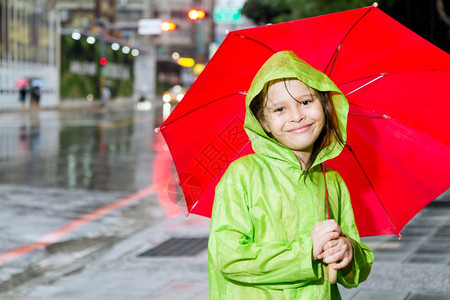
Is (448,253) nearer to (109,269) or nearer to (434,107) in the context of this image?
(109,269)

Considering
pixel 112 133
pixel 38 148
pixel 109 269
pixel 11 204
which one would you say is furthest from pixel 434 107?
pixel 112 133

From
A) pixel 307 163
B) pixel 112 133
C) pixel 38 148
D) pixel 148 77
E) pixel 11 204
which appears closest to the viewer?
pixel 307 163

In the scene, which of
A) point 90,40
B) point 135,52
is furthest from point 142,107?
point 135,52

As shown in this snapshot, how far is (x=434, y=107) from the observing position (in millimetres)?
2893

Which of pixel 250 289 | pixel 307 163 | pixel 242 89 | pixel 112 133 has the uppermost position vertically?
pixel 242 89

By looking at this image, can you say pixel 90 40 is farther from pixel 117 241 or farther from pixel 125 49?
pixel 117 241

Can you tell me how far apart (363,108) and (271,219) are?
2.58 feet

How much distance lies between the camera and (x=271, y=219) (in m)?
2.29

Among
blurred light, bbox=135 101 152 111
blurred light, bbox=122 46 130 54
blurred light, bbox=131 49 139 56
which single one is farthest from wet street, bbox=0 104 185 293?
blurred light, bbox=131 49 139 56

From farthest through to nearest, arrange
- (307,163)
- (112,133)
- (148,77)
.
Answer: (148,77) < (112,133) < (307,163)

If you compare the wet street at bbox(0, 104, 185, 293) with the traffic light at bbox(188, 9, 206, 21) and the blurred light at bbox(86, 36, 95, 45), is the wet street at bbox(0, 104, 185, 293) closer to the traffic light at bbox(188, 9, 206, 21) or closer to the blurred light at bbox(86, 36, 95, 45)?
the traffic light at bbox(188, 9, 206, 21)

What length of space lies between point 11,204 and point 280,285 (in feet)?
27.4

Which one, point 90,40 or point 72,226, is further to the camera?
point 90,40

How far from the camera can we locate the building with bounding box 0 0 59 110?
44281 mm
